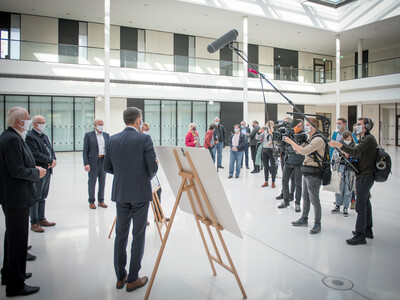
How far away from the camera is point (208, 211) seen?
245 centimetres

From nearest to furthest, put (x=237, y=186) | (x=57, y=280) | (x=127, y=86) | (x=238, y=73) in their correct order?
(x=57, y=280), (x=237, y=186), (x=127, y=86), (x=238, y=73)

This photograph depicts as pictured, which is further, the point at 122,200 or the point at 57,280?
the point at 57,280

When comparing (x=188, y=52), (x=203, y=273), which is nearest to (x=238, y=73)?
(x=188, y=52)

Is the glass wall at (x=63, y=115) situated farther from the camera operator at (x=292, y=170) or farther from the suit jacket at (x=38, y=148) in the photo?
the camera operator at (x=292, y=170)

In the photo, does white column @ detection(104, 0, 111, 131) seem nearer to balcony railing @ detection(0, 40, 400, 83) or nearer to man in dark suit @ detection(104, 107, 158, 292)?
balcony railing @ detection(0, 40, 400, 83)

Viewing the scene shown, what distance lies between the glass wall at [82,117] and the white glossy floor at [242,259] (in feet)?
38.4

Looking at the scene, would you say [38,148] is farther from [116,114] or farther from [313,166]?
[116,114]

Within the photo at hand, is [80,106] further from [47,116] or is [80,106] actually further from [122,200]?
[122,200]

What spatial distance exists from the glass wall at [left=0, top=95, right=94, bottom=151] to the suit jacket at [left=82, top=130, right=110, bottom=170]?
38.0ft

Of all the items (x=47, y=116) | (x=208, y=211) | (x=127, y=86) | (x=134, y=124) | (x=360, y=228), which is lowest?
(x=360, y=228)

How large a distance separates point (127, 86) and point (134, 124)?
1290 centimetres

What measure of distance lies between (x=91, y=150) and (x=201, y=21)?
13.5m

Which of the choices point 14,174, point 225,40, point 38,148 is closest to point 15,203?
point 14,174

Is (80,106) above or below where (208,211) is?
above
